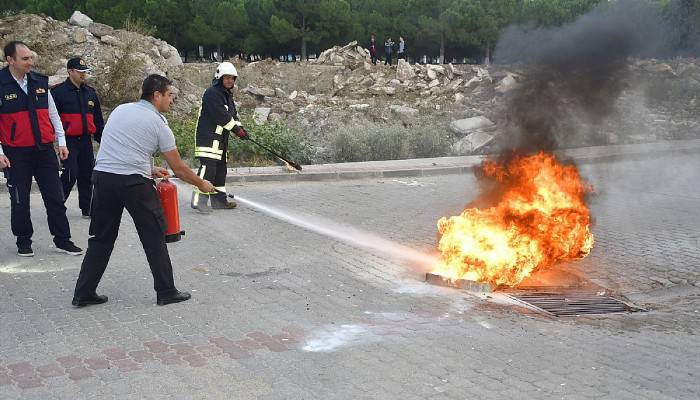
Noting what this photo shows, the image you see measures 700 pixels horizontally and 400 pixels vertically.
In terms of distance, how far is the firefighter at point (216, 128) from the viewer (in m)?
9.73

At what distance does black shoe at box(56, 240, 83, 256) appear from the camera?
24.3 feet

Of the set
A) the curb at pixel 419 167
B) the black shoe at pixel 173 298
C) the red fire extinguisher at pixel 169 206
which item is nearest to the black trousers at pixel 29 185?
the red fire extinguisher at pixel 169 206

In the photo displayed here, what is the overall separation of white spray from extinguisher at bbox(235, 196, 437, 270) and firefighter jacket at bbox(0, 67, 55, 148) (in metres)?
3.36

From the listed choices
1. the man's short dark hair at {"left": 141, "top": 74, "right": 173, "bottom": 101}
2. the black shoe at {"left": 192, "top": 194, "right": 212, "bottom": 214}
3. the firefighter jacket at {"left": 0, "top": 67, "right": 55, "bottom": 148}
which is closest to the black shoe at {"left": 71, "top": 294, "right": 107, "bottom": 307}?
the man's short dark hair at {"left": 141, "top": 74, "right": 173, "bottom": 101}

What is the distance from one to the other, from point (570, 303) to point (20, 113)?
5.39 metres

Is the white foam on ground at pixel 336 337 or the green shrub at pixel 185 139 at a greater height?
the green shrub at pixel 185 139

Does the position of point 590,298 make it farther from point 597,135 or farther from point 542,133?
point 597,135

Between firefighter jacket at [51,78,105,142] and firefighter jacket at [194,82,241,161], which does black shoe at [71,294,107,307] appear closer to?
firefighter jacket at [51,78,105,142]

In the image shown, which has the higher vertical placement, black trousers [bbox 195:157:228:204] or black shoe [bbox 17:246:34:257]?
black trousers [bbox 195:157:228:204]

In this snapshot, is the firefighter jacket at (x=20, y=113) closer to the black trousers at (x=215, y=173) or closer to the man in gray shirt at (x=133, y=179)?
the man in gray shirt at (x=133, y=179)

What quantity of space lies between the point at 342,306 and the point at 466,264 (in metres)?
1.40

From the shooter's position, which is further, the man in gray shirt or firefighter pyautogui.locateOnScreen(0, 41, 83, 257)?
firefighter pyautogui.locateOnScreen(0, 41, 83, 257)

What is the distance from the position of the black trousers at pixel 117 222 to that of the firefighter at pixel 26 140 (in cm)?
167

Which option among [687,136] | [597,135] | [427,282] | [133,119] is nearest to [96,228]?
[133,119]
